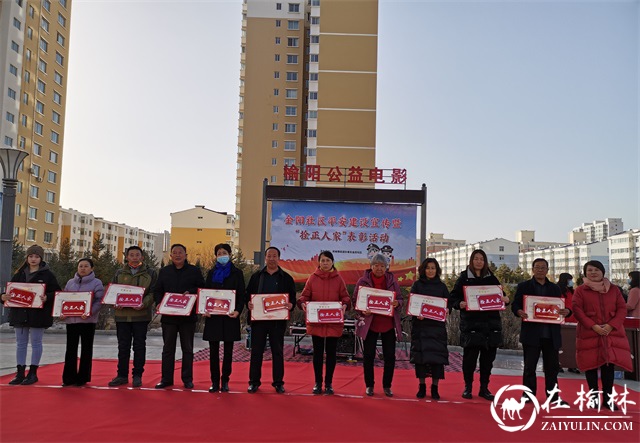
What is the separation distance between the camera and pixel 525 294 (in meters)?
6.12

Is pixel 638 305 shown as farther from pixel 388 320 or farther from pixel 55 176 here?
pixel 55 176

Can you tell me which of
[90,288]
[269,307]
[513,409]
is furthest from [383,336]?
[90,288]

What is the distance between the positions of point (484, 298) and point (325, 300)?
187cm

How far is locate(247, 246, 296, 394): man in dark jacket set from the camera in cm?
620

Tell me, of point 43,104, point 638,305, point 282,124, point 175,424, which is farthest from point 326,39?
point 175,424

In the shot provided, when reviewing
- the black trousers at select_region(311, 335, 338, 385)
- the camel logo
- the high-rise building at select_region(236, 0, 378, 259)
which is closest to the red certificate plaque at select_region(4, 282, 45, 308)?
the black trousers at select_region(311, 335, 338, 385)

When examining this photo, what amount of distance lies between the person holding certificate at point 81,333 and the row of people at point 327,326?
12 millimetres

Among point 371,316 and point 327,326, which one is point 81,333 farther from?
point 371,316

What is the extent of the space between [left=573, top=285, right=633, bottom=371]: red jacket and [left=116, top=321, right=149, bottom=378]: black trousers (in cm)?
515

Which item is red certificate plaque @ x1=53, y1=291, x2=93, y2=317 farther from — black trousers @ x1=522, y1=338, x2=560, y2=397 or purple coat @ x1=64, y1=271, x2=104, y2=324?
black trousers @ x1=522, y1=338, x2=560, y2=397

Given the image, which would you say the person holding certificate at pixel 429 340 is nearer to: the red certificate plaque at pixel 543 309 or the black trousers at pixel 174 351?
the red certificate plaque at pixel 543 309

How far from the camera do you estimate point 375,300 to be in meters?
6.17

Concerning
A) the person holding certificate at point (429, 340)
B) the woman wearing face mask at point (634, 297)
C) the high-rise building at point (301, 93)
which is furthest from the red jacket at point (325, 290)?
the high-rise building at point (301, 93)

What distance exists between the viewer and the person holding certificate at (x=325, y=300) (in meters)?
6.19
